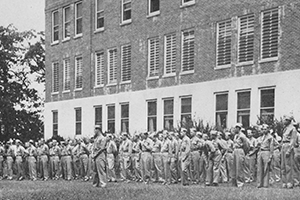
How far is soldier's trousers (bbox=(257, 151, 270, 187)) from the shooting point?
19.0 meters

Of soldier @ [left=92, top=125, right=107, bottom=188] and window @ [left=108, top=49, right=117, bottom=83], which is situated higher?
window @ [left=108, top=49, right=117, bottom=83]

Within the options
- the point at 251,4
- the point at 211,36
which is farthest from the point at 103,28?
the point at 251,4

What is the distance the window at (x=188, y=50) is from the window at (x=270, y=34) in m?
4.98

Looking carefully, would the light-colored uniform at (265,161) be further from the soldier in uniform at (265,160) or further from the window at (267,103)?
the window at (267,103)

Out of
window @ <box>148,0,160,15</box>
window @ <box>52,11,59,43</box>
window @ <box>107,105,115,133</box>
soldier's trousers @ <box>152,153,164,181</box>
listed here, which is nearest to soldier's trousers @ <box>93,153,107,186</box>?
soldier's trousers @ <box>152,153,164,181</box>

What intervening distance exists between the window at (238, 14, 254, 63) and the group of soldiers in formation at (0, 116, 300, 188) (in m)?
5.29

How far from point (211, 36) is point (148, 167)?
8825 mm

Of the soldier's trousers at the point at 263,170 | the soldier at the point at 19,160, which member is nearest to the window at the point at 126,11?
the soldier at the point at 19,160

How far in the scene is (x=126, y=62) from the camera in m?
37.4

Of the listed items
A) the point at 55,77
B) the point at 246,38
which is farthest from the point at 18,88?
the point at 246,38

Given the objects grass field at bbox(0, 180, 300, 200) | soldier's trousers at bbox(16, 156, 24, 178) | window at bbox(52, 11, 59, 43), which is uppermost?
window at bbox(52, 11, 59, 43)

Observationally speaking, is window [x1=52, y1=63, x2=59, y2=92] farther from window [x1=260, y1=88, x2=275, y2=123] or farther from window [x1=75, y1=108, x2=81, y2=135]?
window [x1=260, y1=88, x2=275, y2=123]

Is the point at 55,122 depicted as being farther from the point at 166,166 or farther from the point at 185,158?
the point at 185,158

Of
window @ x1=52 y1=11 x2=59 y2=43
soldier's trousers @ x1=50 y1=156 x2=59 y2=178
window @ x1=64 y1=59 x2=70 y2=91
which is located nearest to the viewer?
soldier's trousers @ x1=50 y1=156 x2=59 y2=178
